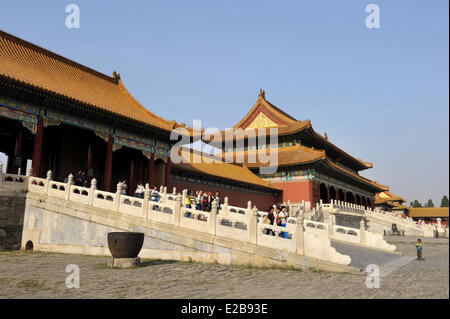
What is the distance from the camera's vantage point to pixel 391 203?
63.2m

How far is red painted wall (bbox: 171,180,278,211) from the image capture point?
73.6 feet

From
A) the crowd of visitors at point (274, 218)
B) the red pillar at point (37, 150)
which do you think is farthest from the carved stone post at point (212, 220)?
the red pillar at point (37, 150)

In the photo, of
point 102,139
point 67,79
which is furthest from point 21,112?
point 102,139

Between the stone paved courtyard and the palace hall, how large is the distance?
7.31m

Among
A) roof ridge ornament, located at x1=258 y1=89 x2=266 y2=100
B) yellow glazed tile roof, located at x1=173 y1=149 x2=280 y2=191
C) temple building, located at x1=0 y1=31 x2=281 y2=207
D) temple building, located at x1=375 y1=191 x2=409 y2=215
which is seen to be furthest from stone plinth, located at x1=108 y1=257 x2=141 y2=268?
temple building, located at x1=375 y1=191 x2=409 y2=215

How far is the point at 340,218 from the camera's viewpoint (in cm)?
2802

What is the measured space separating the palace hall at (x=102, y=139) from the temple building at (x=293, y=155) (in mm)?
102

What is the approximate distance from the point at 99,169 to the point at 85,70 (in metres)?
5.70

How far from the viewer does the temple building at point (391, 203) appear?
59.8 metres

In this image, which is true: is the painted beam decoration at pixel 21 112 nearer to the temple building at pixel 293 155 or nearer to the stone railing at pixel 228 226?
the stone railing at pixel 228 226

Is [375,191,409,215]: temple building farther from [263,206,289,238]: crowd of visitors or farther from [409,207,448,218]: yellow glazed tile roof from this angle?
[263,206,289,238]: crowd of visitors

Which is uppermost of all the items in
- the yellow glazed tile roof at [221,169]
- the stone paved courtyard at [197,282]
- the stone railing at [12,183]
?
the yellow glazed tile roof at [221,169]
